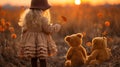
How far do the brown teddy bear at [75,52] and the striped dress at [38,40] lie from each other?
65 cm

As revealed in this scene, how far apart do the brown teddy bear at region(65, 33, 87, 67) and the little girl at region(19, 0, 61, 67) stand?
0.61 meters

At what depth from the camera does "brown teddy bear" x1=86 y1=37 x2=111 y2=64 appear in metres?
9.71

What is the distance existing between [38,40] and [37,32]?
0.14m

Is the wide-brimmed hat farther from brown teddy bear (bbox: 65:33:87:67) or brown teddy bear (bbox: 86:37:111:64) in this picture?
brown teddy bear (bbox: 86:37:111:64)

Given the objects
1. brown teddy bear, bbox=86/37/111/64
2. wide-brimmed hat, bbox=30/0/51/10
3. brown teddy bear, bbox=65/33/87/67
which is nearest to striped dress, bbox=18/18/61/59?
wide-brimmed hat, bbox=30/0/51/10

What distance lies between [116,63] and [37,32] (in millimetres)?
1636

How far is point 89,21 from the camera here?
13.0 metres

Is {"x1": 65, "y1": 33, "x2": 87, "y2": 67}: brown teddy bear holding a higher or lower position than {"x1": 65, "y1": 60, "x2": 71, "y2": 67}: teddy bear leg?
higher

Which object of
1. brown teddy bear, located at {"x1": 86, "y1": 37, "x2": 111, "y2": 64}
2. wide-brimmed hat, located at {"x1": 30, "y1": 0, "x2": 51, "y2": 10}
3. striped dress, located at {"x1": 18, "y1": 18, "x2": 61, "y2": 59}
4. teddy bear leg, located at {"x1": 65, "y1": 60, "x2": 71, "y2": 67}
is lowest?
teddy bear leg, located at {"x1": 65, "y1": 60, "x2": 71, "y2": 67}

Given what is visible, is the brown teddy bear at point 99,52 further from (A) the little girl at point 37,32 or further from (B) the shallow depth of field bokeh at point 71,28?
(A) the little girl at point 37,32

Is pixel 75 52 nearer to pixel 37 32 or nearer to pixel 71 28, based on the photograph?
pixel 37 32

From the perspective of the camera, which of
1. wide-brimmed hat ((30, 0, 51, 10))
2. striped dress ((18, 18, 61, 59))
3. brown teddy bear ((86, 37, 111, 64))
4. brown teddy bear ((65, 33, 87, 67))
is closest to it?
striped dress ((18, 18, 61, 59))

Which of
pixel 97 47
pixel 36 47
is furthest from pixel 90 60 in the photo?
pixel 36 47

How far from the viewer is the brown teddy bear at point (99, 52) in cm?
971
